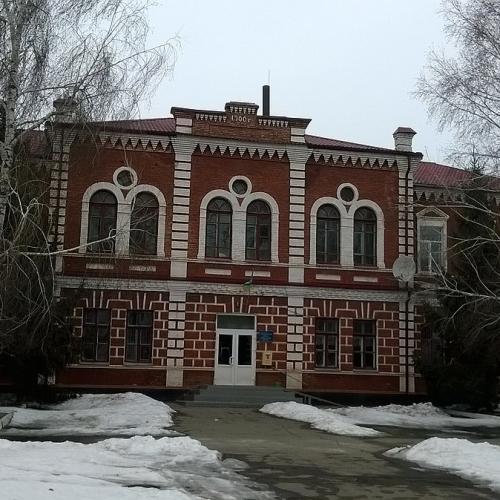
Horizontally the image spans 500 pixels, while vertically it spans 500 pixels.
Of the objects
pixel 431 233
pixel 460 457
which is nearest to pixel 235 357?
pixel 431 233

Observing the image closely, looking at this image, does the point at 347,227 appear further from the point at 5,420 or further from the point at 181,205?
the point at 5,420

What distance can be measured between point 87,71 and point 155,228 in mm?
10846

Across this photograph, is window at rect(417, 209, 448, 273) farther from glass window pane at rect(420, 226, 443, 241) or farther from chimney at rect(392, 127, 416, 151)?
chimney at rect(392, 127, 416, 151)

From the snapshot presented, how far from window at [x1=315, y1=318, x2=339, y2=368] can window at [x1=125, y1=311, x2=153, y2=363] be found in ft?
20.0

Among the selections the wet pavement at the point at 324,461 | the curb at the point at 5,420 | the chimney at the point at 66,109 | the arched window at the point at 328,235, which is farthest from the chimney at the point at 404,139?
the curb at the point at 5,420

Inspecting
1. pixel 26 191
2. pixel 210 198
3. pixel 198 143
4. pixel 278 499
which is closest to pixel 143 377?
pixel 210 198

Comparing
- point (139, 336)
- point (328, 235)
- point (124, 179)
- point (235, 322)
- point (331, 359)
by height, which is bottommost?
point (331, 359)

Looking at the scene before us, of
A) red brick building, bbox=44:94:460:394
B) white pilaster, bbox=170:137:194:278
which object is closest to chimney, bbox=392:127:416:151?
red brick building, bbox=44:94:460:394

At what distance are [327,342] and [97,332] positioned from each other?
8316 millimetres

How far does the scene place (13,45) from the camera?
1391 centimetres

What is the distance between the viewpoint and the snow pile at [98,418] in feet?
50.2

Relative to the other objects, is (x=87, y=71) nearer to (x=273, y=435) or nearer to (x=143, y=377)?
(x=273, y=435)

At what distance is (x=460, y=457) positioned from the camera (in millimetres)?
11555

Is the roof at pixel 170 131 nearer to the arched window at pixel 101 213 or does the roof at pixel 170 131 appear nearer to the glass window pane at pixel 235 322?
the arched window at pixel 101 213
